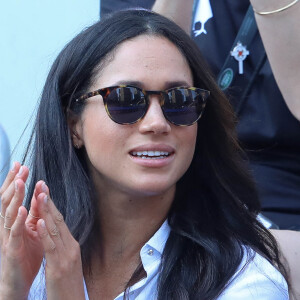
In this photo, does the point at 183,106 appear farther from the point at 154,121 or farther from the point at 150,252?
the point at 150,252

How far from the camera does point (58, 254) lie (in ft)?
6.00

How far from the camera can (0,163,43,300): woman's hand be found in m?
1.84

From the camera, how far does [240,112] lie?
264cm

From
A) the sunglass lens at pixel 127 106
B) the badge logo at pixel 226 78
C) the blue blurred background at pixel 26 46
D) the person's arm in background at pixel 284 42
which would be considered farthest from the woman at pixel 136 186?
the blue blurred background at pixel 26 46

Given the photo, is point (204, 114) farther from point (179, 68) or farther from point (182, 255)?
point (182, 255)

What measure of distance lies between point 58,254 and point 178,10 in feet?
4.13

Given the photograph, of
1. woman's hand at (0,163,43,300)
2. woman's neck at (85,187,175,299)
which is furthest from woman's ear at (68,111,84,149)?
woman's hand at (0,163,43,300)

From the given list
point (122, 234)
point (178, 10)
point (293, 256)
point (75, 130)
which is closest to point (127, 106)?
point (75, 130)

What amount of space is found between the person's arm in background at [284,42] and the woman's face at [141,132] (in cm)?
31

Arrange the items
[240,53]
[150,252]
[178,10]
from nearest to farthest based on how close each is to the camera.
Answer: [150,252]
[240,53]
[178,10]

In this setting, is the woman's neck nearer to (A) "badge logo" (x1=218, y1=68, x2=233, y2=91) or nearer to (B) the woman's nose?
(B) the woman's nose

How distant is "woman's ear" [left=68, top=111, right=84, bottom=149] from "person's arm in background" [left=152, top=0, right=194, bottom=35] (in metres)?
0.68

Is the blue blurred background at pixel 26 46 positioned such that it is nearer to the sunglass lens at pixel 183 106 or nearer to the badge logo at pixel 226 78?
the badge logo at pixel 226 78

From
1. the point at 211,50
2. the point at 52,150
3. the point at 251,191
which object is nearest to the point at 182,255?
the point at 251,191
